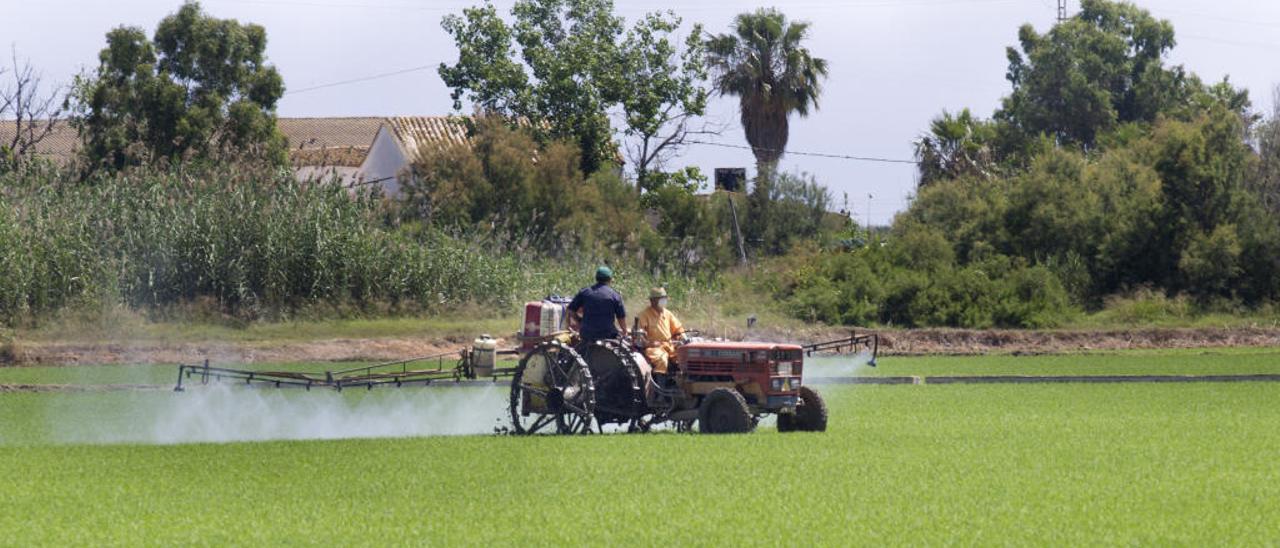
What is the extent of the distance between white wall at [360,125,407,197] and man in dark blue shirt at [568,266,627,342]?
5658 cm

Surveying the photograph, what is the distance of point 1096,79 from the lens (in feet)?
270

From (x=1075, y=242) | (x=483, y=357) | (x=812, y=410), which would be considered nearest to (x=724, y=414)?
(x=812, y=410)

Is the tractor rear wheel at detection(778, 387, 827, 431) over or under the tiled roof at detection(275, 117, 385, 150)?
under

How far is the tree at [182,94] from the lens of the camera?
63406mm

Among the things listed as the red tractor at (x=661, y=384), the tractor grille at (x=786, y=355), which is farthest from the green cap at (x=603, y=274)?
the tractor grille at (x=786, y=355)

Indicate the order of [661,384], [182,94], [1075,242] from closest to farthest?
1. [661,384]
2. [1075,242]
3. [182,94]

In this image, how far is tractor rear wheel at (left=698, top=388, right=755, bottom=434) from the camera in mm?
20000

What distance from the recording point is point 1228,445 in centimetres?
1902

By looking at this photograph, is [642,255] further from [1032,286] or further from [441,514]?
[441,514]

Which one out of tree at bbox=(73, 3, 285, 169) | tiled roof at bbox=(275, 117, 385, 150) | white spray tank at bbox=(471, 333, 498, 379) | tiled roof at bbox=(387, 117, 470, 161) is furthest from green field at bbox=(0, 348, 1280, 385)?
tiled roof at bbox=(275, 117, 385, 150)

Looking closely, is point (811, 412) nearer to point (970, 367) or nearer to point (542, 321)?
point (542, 321)

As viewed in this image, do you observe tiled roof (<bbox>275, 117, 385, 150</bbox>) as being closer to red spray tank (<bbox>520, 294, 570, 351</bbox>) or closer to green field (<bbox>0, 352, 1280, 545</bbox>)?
green field (<bbox>0, 352, 1280, 545</bbox>)

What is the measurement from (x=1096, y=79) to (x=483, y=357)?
65206 millimetres

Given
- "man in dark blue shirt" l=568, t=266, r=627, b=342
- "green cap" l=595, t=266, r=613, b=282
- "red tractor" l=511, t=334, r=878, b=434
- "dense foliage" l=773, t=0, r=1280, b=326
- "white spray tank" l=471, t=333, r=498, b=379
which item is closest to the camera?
"green cap" l=595, t=266, r=613, b=282
